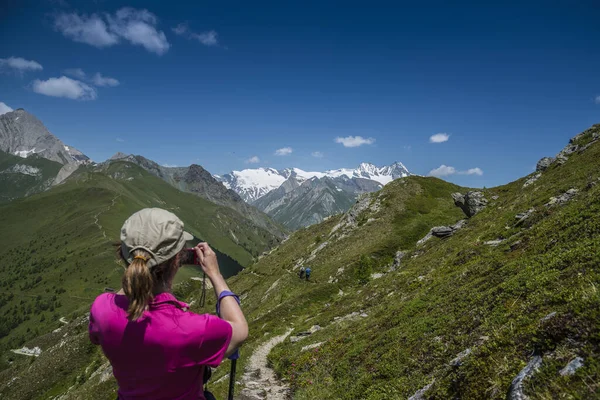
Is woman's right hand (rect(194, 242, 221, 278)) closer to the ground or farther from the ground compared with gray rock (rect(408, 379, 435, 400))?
farther from the ground

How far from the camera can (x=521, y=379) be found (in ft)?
19.6

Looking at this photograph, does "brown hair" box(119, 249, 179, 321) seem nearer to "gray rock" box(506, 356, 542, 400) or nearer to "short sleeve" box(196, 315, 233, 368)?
"short sleeve" box(196, 315, 233, 368)

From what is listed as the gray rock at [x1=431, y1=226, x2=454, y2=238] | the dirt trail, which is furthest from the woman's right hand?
the gray rock at [x1=431, y1=226, x2=454, y2=238]

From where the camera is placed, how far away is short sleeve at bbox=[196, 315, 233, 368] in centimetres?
382

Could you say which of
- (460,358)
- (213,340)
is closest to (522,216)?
(460,358)

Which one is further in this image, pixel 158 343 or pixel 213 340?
pixel 213 340

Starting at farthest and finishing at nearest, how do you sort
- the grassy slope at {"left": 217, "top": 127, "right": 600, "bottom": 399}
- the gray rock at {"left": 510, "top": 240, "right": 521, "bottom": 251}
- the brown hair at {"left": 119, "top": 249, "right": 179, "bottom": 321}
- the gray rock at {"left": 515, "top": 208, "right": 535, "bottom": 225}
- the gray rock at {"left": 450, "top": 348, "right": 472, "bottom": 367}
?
the gray rock at {"left": 515, "top": 208, "right": 535, "bottom": 225} < the gray rock at {"left": 510, "top": 240, "right": 521, "bottom": 251} < the gray rock at {"left": 450, "top": 348, "right": 472, "bottom": 367} < the grassy slope at {"left": 217, "top": 127, "right": 600, "bottom": 399} < the brown hair at {"left": 119, "top": 249, "right": 179, "bottom": 321}

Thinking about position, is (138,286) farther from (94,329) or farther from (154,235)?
(94,329)

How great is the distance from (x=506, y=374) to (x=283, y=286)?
39502mm

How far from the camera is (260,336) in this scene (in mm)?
28516

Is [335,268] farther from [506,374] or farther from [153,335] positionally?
[153,335]

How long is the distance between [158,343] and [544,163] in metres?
55.9

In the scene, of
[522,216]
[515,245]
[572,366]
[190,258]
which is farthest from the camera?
[522,216]

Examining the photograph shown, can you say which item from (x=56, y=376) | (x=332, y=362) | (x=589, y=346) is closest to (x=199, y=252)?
(x=589, y=346)
